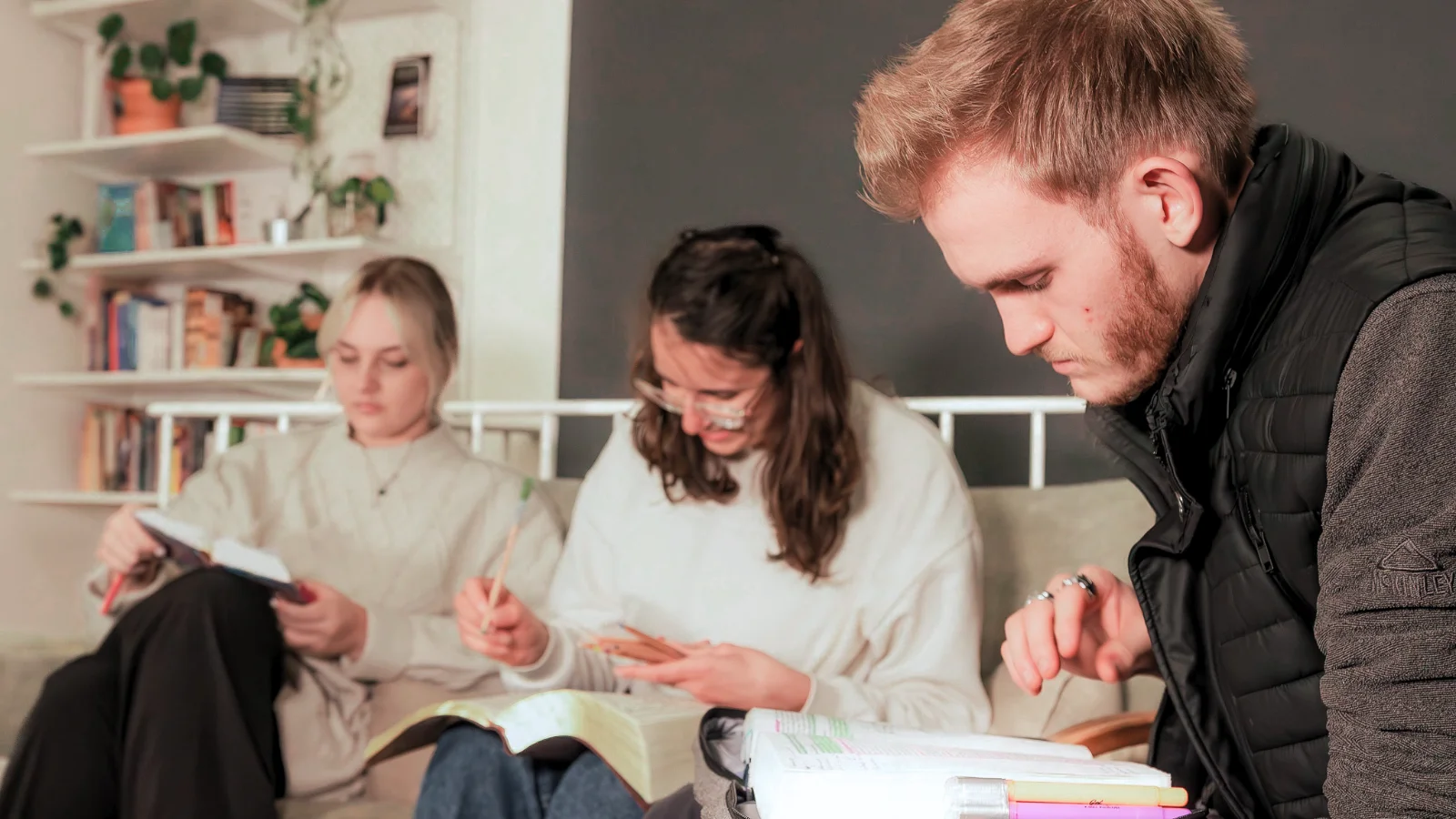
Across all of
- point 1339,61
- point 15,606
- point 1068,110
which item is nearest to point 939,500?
point 1068,110

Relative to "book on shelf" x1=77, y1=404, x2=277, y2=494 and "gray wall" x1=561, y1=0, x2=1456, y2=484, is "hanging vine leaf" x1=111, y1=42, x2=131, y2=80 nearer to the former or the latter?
"book on shelf" x1=77, y1=404, x2=277, y2=494

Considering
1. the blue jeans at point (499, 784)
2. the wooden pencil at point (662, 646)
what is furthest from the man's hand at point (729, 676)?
the blue jeans at point (499, 784)

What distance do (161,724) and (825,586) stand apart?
2.79ft

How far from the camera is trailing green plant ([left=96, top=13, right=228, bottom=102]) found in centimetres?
318

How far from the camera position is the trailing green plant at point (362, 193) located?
9.59ft

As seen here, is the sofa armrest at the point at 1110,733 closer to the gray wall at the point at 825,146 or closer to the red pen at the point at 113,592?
the gray wall at the point at 825,146

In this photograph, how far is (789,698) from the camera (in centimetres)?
145

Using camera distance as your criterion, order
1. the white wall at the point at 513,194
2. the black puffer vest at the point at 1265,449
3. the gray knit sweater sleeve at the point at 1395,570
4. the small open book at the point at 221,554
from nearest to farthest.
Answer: the gray knit sweater sleeve at the point at 1395,570 < the black puffer vest at the point at 1265,449 < the small open book at the point at 221,554 < the white wall at the point at 513,194

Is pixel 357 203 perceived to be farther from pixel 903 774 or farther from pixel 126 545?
pixel 903 774

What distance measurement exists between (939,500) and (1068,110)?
0.91 meters

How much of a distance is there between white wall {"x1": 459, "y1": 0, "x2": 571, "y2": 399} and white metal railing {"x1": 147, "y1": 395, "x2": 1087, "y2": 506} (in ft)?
0.56

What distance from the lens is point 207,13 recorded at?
319 centimetres

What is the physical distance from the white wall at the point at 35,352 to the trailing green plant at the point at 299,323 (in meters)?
0.73

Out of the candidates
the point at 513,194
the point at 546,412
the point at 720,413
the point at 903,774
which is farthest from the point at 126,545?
the point at 903,774
